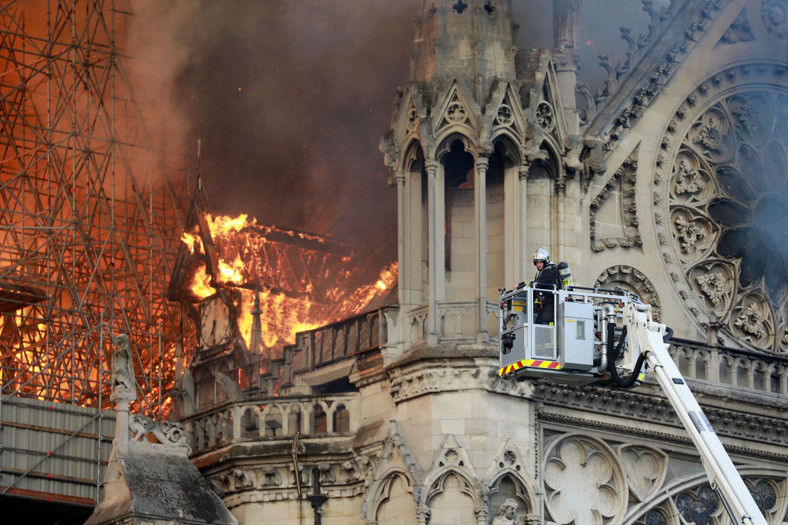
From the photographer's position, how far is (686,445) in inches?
1255

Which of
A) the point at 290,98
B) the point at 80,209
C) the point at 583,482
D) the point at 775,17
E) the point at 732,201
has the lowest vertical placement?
the point at 583,482

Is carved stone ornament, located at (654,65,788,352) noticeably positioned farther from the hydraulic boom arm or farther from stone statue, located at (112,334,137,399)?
the hydraulic boom arm

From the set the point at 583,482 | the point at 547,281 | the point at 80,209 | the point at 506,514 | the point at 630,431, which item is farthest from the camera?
the point at 80,209

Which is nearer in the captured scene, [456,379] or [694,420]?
[694,420]

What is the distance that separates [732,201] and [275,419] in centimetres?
827

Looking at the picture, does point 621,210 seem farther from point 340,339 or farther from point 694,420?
point 694,420

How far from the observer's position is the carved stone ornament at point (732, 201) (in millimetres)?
33531

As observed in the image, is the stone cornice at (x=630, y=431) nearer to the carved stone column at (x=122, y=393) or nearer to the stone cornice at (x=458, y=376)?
the stone cornice at (x=458, y=376)

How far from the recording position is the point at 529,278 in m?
30.9

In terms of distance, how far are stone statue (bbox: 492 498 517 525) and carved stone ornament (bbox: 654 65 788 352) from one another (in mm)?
5593

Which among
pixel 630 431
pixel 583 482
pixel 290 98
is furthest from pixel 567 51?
pixel 290 98

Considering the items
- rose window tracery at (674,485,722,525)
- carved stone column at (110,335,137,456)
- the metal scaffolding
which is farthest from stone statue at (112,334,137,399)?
rose window tracery at (674,485,722,525)

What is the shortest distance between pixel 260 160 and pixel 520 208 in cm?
1062

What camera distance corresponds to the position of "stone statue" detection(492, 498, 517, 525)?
2897cm
